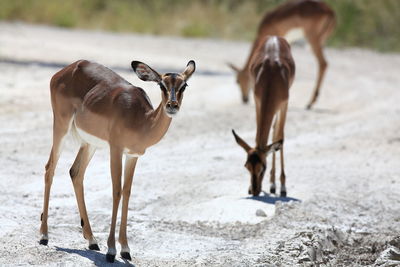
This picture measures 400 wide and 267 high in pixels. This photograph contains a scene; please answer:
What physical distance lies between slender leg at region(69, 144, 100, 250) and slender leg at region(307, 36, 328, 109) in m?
8.68

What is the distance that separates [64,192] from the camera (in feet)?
33.3

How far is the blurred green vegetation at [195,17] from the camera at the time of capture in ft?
86.3

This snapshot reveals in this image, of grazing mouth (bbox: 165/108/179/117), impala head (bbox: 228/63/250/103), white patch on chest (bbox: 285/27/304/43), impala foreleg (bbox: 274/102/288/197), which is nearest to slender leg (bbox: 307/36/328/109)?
white patch on chest (bbox: 285/27/304/43)

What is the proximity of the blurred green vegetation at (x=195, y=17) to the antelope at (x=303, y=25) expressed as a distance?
26.9 ft

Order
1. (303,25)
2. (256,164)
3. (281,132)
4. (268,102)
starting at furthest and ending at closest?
(303,25) < (281,132) < (268,102) < (256,164)

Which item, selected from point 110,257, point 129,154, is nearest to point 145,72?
point 129,154

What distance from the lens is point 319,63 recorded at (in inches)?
670

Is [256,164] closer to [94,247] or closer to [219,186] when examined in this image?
[219,186]

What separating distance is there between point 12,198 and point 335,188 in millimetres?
3646

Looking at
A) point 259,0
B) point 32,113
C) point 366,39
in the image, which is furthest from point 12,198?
point 259,0

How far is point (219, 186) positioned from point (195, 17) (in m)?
17.9

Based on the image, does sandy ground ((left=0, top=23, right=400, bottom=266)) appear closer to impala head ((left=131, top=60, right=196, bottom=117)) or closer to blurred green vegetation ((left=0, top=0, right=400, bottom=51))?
impala head ((left=131, top=60, right=196, bottom=117))

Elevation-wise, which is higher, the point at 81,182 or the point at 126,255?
the point at 81,182

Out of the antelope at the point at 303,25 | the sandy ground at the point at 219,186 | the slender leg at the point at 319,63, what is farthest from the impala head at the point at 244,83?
the slender leg at the point at 319,63
